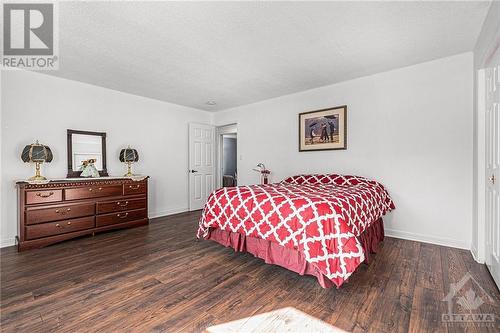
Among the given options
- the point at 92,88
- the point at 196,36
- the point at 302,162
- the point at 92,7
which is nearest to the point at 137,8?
the point at 92,7

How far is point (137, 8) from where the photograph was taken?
197 centimetres

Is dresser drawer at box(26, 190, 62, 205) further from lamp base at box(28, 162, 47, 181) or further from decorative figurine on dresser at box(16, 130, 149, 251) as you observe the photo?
lamp base at box(28, 162, 47, 181)

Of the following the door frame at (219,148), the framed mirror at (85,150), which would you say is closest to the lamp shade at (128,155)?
the framed mirror at (85,150)

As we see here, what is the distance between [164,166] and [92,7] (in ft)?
10.6

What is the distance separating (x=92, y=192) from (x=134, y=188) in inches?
24.3

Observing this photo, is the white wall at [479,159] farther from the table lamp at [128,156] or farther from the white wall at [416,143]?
the table lamp at [128,156]

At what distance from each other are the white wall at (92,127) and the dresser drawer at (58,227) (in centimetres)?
50

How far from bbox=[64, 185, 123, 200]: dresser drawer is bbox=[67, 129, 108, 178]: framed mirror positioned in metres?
0.43

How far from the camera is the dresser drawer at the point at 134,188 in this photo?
3.88 meters

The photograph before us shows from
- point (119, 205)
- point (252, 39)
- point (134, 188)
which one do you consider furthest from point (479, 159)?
point (119, 205)

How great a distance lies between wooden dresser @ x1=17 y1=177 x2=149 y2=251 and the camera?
2.95m

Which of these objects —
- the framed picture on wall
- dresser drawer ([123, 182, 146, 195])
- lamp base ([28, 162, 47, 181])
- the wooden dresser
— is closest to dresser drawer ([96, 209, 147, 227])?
the wooden dresser

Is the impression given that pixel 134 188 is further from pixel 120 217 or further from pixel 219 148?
pixel 219 148

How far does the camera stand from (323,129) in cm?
403
